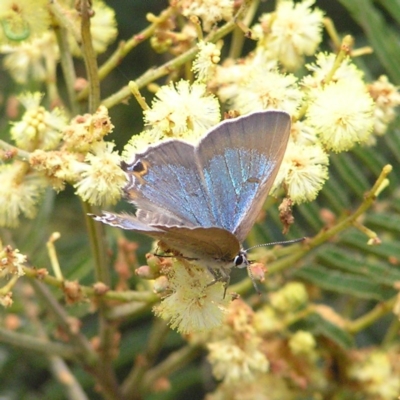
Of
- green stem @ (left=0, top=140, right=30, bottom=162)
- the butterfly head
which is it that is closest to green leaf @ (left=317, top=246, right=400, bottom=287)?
the butterfly head

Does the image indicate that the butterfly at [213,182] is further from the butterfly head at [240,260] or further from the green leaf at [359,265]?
the green leaf at [359,265]

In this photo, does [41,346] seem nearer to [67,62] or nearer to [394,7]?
[67,62]

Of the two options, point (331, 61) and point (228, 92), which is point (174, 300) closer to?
point (228, 92)

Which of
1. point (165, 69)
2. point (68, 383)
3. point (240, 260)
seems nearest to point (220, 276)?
→ point (240, 260)

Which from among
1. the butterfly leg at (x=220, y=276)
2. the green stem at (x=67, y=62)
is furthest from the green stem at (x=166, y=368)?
the green stem at (x=67, y=62)

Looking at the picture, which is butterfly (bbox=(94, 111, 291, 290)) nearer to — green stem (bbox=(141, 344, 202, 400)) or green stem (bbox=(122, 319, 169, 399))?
green stem (bbox=(122, 319, 169, 399))

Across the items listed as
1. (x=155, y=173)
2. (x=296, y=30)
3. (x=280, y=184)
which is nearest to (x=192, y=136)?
(x=155, y=173)
